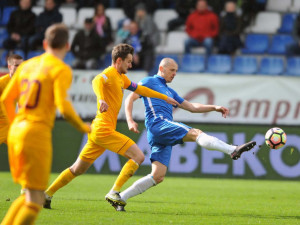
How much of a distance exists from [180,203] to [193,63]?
26.5 ft

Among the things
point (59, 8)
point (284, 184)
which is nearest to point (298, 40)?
point (284, 184)

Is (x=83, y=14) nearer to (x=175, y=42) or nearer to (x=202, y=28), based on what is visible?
(x=175, y=42)

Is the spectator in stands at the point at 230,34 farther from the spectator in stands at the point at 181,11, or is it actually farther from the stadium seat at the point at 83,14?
the stadium seat at the point at 83,14

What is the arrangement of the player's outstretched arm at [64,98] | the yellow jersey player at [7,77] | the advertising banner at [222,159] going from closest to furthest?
the player's outstretched arm at [64,98] → the yellow jersey player at [7,77] → the advertising banner at [222,159]

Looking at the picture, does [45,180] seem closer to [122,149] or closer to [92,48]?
[122,149]

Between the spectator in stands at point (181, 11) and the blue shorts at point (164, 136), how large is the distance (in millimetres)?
10221

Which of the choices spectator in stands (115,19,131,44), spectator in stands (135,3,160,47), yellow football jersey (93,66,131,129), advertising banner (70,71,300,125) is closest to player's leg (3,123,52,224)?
yellow football jersey (93,66,131,129)

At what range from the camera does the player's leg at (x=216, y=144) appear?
6.71 meters

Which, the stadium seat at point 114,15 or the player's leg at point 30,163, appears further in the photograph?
the stadium seat at point 114,15

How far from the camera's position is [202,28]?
1678cm

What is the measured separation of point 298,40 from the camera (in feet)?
54.8

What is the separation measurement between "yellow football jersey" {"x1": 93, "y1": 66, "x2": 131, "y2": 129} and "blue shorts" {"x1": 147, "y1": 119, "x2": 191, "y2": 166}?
0.56m

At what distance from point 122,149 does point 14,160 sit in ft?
10.4

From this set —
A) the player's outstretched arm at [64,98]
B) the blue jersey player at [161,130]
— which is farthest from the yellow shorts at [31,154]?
the blue jersey player at [161,130]
